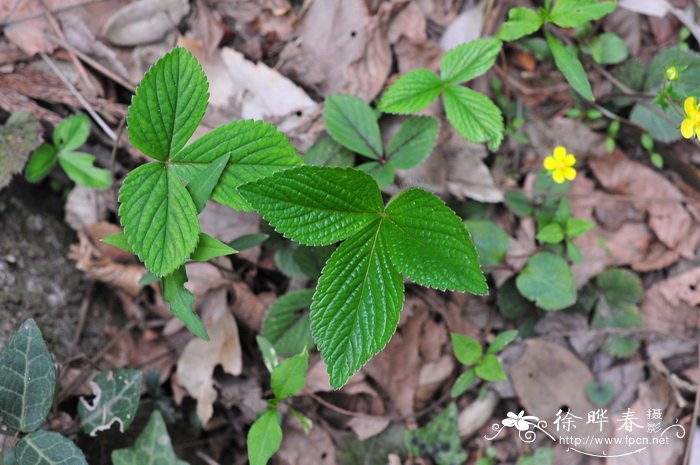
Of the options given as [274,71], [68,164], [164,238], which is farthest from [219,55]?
[164,238]

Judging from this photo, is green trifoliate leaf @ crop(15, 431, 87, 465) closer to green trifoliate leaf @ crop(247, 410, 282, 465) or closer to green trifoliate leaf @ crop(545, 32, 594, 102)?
green trifoliate leaf @ crop(247, 410, 282, 465)

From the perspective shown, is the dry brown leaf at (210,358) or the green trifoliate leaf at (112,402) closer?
the green trifoliate leaf at (112,402)

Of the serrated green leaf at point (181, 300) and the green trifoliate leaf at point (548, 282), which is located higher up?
the serrated green leaf at point (181, 300)

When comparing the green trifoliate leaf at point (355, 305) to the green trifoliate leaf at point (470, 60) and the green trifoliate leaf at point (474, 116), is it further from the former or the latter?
the green trifoliate leaf at point (470, 60)

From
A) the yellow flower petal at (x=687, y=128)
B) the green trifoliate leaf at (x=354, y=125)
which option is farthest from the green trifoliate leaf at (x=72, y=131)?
the yellow flower petal at (x=687, y=128)

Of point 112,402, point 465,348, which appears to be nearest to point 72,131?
point 112,402

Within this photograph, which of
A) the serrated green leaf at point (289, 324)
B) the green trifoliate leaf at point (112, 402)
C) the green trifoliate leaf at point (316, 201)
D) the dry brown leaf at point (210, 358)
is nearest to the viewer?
the green trifoliate leaf at point (316, 201)

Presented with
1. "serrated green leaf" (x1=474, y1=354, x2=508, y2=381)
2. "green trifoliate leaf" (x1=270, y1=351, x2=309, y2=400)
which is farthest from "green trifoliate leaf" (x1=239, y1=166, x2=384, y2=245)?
"serrated green leaf" (x1=474, y1=354, x2=508, y2=381)
